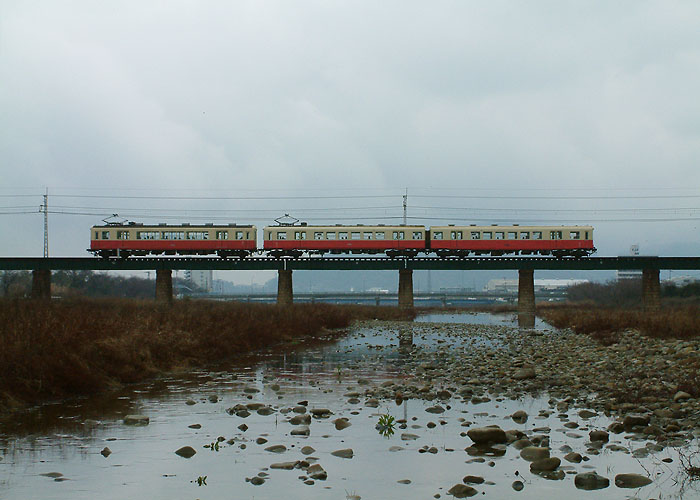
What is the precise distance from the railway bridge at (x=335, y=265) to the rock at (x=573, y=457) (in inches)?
2231

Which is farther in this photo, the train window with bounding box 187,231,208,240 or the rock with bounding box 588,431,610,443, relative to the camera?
the train window with bounding box 187,231,208,240

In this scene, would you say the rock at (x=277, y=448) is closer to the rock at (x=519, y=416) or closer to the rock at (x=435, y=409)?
the rock at (x=435, y=409)

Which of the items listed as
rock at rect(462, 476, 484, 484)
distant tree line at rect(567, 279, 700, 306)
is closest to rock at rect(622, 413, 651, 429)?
rock at rect(462, 476, 484, 484)

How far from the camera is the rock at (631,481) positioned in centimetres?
790

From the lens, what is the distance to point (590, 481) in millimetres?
7906

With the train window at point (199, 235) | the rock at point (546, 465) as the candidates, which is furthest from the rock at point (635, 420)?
the train window at point (199, 235)

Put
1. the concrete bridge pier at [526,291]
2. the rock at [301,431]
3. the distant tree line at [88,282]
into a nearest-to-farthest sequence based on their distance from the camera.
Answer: the rock at [301,431] < the concrete bridge pier at [526,291] < the distant tree line at [88,282]

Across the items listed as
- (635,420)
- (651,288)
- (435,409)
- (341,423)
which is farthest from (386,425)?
(651,288)

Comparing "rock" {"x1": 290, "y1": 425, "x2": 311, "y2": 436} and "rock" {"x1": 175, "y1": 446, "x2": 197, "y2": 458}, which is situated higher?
"rock" {"x1": 175, "y1": 446, "x2": 197, "y2": 458}

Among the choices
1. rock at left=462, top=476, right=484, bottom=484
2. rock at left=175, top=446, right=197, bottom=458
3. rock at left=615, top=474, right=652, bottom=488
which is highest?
rock at left=615, top=474, right=652, bottom=488

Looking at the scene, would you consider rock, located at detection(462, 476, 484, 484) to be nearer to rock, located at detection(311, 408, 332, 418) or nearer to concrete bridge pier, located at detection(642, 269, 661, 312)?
rock, located at detection(311, 408, 332, 418)

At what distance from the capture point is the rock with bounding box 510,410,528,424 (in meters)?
11.6

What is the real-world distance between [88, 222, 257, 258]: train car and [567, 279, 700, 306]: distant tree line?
51.5 meters

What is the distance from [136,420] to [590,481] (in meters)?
7.95
